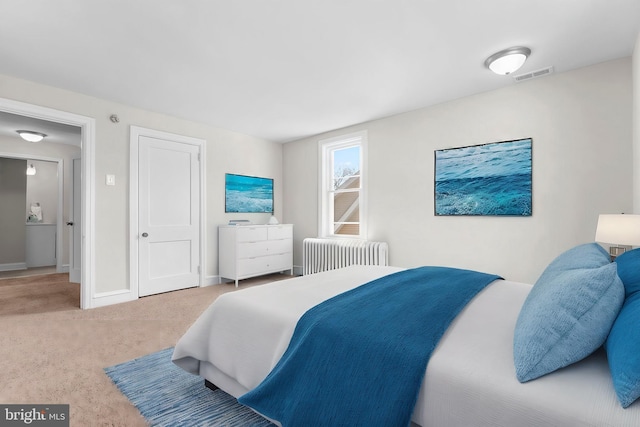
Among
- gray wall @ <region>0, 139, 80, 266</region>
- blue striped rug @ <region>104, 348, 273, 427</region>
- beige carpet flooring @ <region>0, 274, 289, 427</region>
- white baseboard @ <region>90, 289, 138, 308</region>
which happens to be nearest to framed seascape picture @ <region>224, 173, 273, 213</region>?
beige carpet flooring @ <region>0, 274, 289, 427</region>

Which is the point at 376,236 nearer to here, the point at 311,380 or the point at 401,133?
the point at 401,133

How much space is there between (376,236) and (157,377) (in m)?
3.17

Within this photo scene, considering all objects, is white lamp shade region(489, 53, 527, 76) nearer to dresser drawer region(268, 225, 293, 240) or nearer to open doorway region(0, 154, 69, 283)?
dresser drawer region(268, 225, 293, 240)

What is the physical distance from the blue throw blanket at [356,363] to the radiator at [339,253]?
2.74m

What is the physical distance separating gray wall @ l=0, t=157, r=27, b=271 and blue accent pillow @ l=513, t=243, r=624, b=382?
8.32 metres

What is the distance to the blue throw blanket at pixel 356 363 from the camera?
1.00 meters

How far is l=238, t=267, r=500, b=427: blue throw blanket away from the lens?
996 millimetres

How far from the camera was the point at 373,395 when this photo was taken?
39.7 inches

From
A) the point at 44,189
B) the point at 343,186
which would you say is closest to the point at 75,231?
the point at 44,189

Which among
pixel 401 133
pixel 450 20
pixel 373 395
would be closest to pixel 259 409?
pixel 373 395

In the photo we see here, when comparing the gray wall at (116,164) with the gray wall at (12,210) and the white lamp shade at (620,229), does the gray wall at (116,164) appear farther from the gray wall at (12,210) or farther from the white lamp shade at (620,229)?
the white lamp shade at (620,229)

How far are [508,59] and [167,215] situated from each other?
4.19 meters

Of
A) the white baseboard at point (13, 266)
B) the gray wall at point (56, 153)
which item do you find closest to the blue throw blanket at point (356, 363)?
the gray wall at point (56, 153)

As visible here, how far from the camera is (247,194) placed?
5.23 metres
